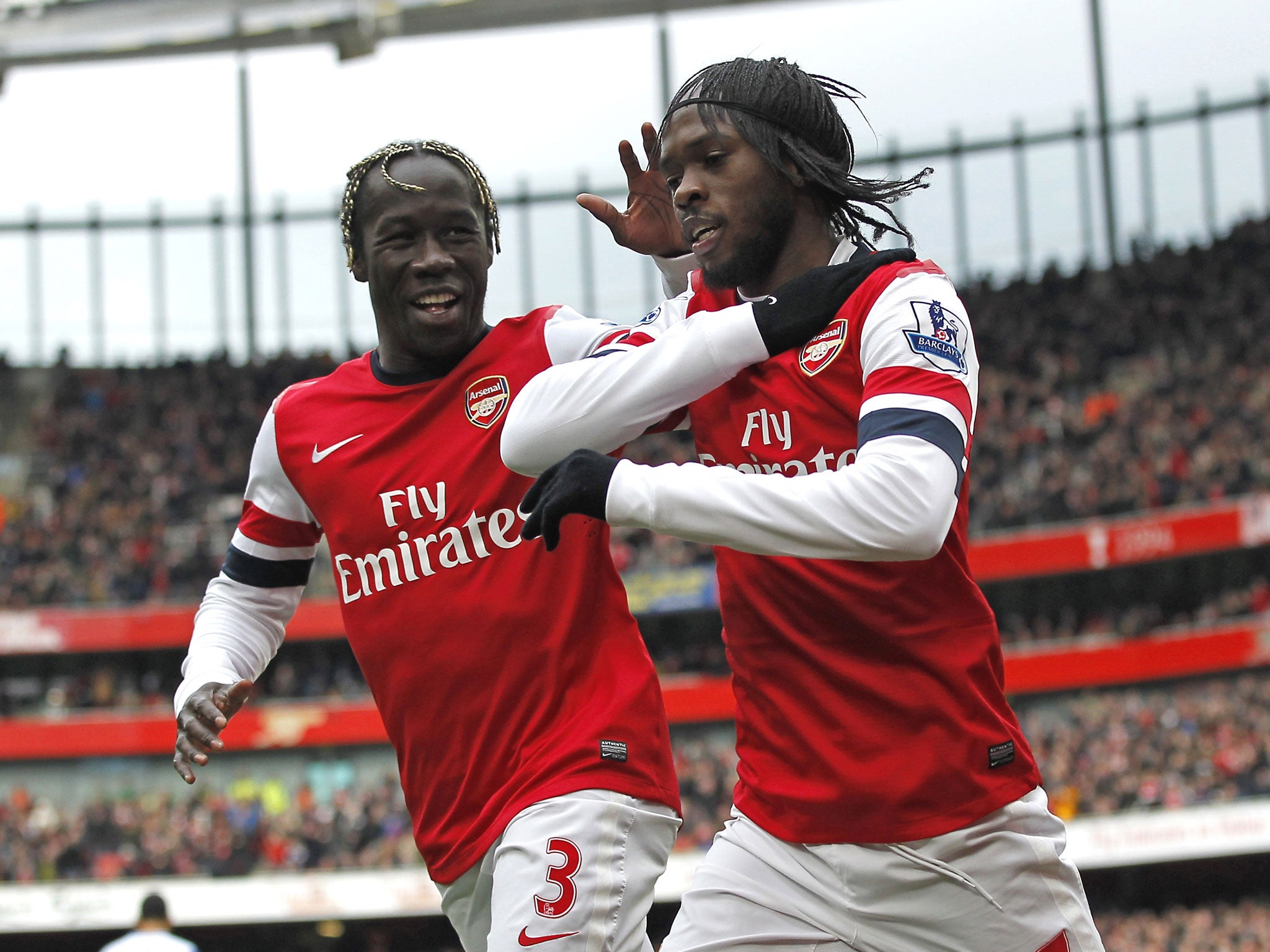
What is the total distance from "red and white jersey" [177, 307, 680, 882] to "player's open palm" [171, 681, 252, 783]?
10 cm

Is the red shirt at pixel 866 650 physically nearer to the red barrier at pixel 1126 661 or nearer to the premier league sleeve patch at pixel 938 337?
the premier league sleeve patch at pixel 938 337

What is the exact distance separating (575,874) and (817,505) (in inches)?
40.0

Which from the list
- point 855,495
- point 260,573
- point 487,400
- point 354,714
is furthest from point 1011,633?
point 855,495

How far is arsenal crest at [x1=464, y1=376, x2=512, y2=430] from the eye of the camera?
3549 mm

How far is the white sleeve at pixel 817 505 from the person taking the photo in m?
2.61

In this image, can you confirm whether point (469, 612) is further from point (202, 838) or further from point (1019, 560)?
point (1019, 560)

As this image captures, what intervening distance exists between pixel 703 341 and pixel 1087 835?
61.5 feet

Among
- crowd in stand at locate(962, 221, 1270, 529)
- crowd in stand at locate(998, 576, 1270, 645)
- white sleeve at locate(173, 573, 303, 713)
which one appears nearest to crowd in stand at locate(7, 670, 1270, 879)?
crowd in stand at locate(998, 576, 1270, 645)

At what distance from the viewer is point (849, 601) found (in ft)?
9.84

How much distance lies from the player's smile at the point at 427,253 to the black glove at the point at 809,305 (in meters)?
0.84

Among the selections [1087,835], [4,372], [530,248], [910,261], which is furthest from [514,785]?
[530,248]

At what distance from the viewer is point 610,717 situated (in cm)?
328

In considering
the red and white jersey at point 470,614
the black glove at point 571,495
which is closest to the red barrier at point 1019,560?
the red and white jersey at point 470,614

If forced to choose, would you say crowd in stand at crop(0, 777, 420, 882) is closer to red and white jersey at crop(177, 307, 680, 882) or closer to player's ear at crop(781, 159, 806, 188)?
red and white jersey at crop(177, 307, 680, 882)
